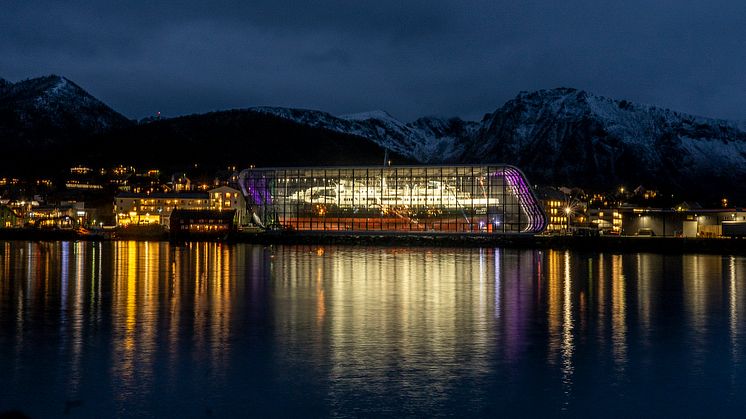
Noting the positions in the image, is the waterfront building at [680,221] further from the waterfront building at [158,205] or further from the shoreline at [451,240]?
the waterfront building at [158,205]

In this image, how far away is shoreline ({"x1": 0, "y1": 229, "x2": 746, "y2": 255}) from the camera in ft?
250

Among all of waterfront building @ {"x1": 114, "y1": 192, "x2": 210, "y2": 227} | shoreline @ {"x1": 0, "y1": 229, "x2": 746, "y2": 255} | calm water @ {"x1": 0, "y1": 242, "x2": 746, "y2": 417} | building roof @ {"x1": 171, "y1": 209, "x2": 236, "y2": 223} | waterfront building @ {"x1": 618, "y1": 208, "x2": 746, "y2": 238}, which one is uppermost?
waterfront building @ {"x1": 114, "y1": 192, "x2": 210, "y2": 227}

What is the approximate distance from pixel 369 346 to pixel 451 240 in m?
63.6

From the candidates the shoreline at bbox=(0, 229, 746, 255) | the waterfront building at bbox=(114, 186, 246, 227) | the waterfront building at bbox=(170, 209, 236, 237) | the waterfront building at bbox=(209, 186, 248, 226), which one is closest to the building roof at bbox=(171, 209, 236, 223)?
the waterfront building at bbox=(170, 209, 236, 237)

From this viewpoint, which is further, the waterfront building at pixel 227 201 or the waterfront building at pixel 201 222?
the waterfront building at pixel 227 201

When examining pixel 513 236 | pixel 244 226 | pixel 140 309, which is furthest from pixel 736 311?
pixel 244 226

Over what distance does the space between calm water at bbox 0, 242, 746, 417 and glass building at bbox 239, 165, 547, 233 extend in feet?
156

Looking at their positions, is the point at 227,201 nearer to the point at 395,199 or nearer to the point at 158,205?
the point at 158,205

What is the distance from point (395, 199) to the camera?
95.4 m

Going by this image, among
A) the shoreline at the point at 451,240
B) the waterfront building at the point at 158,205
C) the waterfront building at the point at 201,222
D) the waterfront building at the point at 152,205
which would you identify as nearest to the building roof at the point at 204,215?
the waterfront building at the point at 201,222

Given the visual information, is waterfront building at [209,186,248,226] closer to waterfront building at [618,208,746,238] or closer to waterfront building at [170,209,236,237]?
waterfront building at [170,209,236,237]

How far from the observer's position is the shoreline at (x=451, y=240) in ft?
250

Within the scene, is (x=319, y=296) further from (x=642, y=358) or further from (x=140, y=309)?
(x=642, y=358)

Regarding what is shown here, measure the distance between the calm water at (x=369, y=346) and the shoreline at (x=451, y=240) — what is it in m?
36.4
